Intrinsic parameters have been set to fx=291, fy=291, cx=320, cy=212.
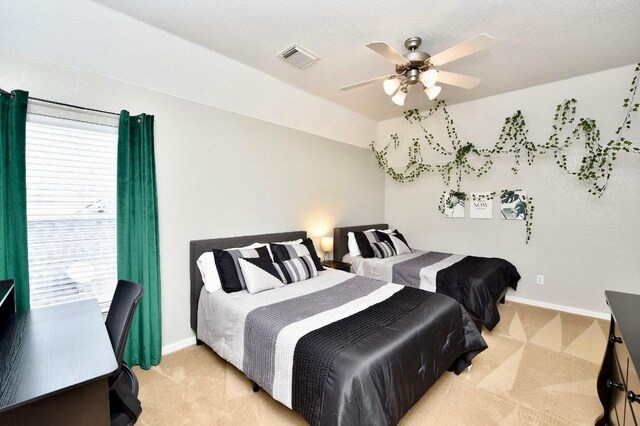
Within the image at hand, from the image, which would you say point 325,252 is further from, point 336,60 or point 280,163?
point 336,60

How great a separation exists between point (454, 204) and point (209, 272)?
362 centimetres

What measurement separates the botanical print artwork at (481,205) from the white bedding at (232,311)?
261 cm

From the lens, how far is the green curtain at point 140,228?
2311 mm

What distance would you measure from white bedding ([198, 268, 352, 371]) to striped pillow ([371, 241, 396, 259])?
1280 millimetres

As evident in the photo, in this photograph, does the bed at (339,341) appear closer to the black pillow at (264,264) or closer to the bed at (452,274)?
the black pillow at (264,264)

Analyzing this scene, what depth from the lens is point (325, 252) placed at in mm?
4160

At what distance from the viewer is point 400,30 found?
2.43 meters

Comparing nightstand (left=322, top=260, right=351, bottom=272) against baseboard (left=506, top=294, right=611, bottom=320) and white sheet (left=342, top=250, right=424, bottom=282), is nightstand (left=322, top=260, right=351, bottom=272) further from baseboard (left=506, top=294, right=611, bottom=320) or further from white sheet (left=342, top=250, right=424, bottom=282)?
baseboard (left=506, top=294, right=611, bottom=320)

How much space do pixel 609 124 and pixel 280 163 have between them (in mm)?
3796

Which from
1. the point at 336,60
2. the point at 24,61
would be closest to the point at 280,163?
the point at 336,60

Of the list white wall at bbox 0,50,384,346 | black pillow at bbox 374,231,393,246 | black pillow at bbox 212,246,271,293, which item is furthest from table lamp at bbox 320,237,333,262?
black pillow at bbox 212,246,271,293

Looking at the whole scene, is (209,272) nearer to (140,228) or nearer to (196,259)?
(196,259)

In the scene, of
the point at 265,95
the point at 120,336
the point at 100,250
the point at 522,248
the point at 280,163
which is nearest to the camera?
the point at 120,336

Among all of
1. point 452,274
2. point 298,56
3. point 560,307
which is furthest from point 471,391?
point 298,56
